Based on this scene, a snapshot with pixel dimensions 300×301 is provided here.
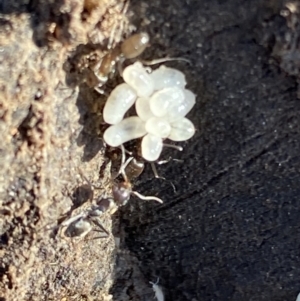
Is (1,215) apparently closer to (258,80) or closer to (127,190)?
(127,190)

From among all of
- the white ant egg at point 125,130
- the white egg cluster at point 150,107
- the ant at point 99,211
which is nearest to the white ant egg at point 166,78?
the white egg cluster at point 150,107

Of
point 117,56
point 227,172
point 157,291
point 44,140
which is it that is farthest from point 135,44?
point 157,291

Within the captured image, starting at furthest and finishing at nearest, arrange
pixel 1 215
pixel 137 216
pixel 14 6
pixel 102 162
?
pixel 137 216 < pixel 102 162 < pixel 1 215 < pixel 14 6

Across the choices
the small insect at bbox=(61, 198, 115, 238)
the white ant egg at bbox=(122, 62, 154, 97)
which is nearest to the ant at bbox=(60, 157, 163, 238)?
the small insect at bbox=(61, 198, 115, 238)

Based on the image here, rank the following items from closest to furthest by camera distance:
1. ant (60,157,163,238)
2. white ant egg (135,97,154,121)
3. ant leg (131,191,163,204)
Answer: white ant egg (135,97,154,121) < ant (60,157,163,238) < ant leg (131,191,163,204)

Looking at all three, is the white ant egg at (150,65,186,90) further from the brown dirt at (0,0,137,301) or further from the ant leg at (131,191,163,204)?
the ant leg at (131,191,163,204)

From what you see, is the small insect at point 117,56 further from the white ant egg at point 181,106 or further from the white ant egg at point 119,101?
the white ant egg at point 181,106

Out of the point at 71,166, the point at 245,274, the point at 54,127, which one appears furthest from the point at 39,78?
the point at 245,274
